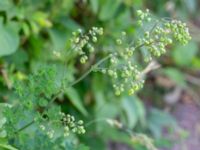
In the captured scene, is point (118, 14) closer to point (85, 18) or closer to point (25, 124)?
point (85, 18)

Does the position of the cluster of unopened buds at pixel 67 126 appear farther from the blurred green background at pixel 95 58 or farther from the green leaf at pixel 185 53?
the green leaf at pixel 185 53

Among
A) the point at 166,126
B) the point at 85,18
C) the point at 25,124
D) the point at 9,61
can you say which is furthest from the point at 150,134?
the point at 25,124

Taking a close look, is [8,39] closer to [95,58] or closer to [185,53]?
[95,58]

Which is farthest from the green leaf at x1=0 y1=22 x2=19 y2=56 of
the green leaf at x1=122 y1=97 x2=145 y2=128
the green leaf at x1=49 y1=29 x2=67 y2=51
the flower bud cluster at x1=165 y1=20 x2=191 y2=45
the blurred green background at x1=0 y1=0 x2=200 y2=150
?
the green leaf at x1=122 y1=97 x2=145 y2=128

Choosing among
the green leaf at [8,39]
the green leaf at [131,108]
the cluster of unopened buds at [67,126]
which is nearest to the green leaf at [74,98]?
the green leaf at [131,108]

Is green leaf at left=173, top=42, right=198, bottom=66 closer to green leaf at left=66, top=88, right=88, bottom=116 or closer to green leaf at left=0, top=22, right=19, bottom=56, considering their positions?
green leaf at left=66, top=88, right=88, bottom=116

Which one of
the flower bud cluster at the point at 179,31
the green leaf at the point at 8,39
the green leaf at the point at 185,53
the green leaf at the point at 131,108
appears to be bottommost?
the flower bud cluster at the point at 179,31

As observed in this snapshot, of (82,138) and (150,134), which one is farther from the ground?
(150,134)
